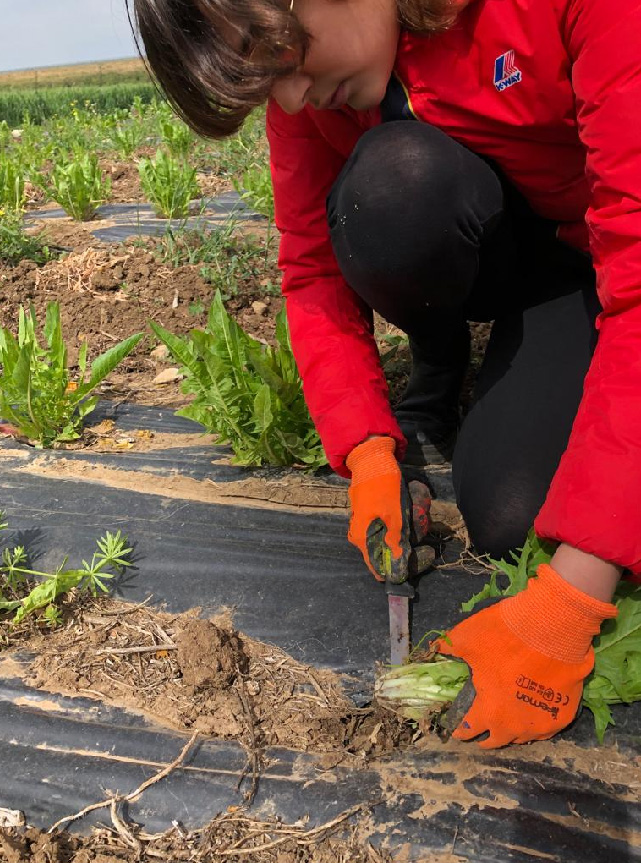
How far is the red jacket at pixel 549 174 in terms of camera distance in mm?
1220

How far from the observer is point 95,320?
128 inches

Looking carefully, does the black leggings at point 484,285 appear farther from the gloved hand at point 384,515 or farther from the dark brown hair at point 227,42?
the dark brown hair at point 227,42

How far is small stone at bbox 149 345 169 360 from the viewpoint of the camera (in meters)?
3.05

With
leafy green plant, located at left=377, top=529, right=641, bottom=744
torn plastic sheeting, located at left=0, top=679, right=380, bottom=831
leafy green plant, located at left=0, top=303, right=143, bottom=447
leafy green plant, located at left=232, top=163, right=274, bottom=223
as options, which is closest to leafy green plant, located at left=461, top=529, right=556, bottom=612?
leafy green plant, located at left=377, top=529, right=641, bottom=744

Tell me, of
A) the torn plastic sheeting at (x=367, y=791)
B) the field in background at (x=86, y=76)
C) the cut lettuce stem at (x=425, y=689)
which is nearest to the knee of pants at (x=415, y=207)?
the cut lettuce stem at (x=425, y=689)

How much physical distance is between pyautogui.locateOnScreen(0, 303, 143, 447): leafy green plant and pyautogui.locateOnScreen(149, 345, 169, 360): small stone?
0.64m

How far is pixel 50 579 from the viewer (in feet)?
5.72

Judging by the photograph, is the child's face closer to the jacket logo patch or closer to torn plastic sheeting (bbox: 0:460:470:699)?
the jacket logo patch

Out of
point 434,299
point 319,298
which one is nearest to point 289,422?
point 319,298

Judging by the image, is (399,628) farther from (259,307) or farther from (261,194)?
(261,194)

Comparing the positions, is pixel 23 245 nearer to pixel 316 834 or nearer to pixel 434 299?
pixel 434 299

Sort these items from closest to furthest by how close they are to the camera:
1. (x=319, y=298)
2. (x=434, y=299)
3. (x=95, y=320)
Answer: (x=434, y=299)
(x=319, y=298)
(x=95, y=320)

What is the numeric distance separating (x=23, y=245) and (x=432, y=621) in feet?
9.95

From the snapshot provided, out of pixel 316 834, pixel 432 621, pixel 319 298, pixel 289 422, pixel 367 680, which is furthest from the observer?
pixel 289 422
